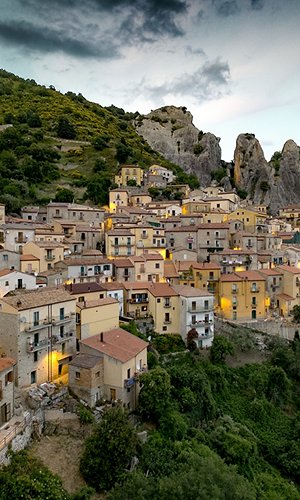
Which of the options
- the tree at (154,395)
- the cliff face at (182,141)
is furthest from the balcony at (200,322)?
the cliff face at (182,141)

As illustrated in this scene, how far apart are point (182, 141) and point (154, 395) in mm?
99992

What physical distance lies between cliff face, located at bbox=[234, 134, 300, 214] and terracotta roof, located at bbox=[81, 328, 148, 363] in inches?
3094

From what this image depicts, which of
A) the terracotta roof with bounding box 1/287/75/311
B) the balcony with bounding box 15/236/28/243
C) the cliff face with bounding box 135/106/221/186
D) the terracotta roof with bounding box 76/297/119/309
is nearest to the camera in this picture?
the terracotta roof with bounding box 1/287/75/311

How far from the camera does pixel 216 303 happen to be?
1793 inches

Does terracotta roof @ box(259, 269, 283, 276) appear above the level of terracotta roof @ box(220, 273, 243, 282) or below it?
above

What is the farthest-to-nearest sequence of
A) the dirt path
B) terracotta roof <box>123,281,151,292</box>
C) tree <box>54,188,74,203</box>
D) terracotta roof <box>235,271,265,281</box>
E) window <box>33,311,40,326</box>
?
tree <box>54,188,74,203</box>
terracotta roof <box>235,271,265,281</box>
terracotta roof <box>123,281,151,292</box>
window <box>33,311,40,326</box>
the dirt path

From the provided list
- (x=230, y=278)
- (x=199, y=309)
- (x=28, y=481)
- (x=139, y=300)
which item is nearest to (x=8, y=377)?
(x=28, y=481)

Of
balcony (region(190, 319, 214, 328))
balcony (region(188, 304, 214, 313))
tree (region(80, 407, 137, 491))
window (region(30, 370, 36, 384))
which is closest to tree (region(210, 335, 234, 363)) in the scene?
balcony (region(190, 319, 214, 328))

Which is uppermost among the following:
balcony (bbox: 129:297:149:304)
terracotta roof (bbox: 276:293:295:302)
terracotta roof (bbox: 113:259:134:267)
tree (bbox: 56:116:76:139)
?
tree (bbox: 56:116:76:139)

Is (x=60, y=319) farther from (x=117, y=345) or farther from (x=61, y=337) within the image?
(x=117, y=345)

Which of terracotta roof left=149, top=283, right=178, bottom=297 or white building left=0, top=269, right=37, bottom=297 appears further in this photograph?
terracotta roof left=149, top=283, right=178, bottom=297

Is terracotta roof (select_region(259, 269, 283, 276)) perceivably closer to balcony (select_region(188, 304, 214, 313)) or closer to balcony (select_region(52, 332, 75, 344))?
balcony (select_region(188, 304, 214, 313))

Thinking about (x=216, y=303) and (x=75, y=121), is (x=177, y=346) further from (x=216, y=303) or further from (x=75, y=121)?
(x=75, y=121)

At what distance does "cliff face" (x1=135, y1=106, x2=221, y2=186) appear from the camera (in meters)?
110
